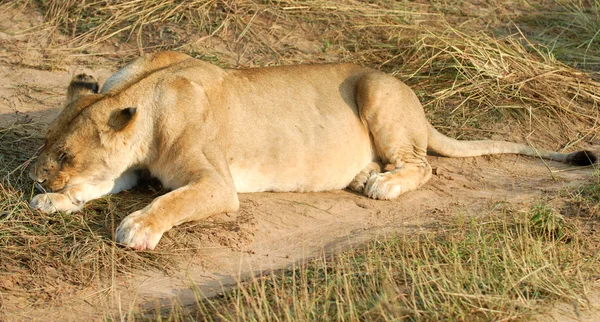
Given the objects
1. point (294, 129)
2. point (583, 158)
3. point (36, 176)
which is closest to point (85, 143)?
point (36, 176)

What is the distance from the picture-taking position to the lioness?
533 cm

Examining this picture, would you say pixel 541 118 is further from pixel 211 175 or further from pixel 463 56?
pixel 211 175

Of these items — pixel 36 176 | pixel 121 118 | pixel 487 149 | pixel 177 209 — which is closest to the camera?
pixel 177 209

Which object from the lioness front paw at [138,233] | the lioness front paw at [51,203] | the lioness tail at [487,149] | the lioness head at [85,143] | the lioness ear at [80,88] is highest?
the lioness ear at [80,88]

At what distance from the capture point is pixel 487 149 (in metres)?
7.33

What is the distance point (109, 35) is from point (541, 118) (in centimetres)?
425

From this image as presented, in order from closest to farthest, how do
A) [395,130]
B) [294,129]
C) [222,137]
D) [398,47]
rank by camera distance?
[222,137], [294,129], [395,130], [398,47]

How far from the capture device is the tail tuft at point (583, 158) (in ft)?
23.2

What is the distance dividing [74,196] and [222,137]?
1044 millimetres

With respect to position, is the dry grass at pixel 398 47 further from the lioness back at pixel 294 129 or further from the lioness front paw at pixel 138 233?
the lioness front paw at pixel 138 233

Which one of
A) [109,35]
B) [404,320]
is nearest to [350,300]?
[404,320]

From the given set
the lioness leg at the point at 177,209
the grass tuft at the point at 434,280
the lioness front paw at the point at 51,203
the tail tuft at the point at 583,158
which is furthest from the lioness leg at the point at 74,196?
the tail tuft at the point at 583,158

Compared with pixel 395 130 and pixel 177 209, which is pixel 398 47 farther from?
pixel 177 209

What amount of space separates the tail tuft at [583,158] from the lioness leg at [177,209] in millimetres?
3165
